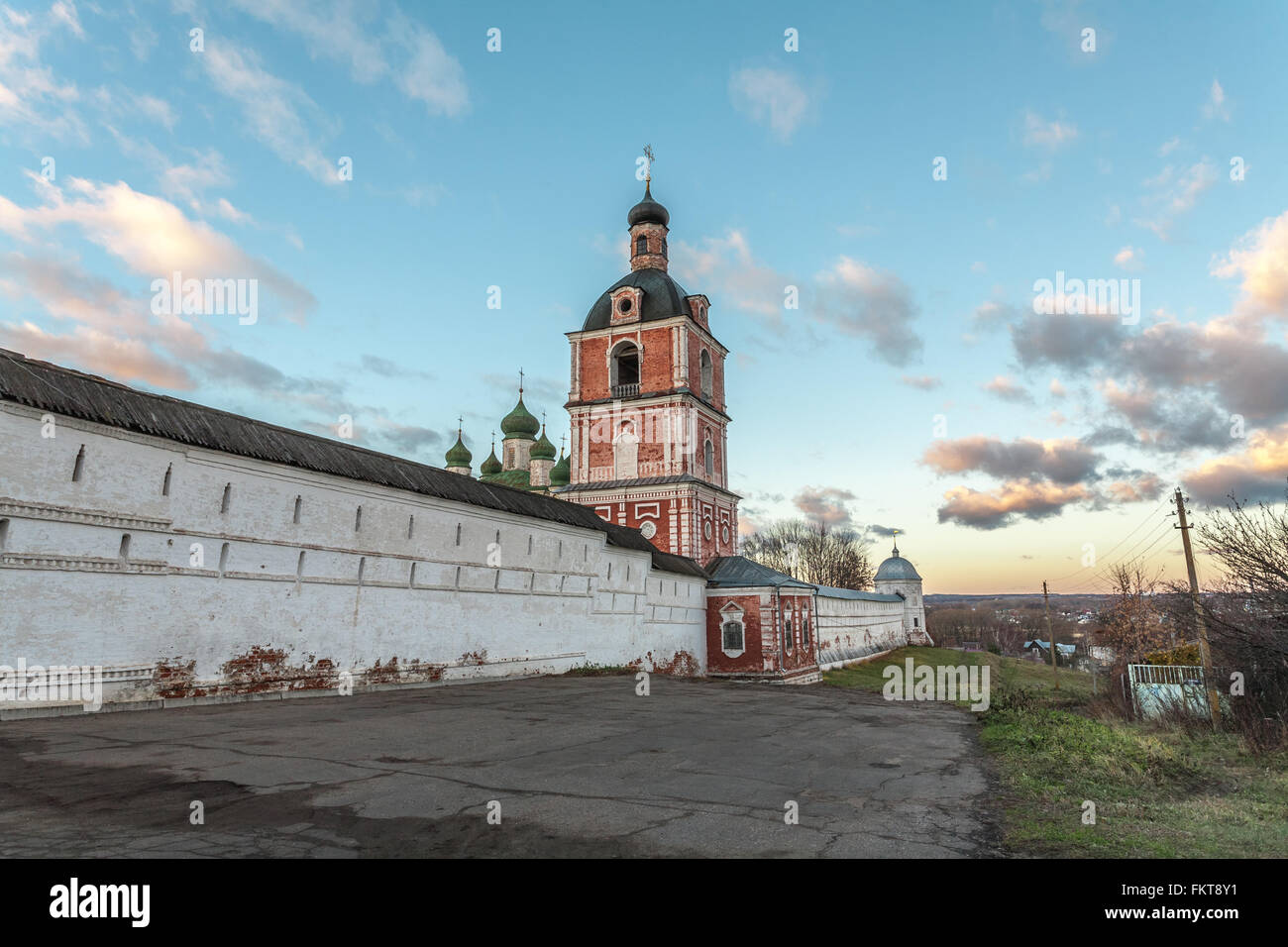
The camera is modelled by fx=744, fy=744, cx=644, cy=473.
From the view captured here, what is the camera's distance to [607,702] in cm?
1512

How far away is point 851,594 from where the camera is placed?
5403 cm

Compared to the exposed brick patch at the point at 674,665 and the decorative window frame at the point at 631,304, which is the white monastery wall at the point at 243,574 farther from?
the decorative window frame at the point at 631,304

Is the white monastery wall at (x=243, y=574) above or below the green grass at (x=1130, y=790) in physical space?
above

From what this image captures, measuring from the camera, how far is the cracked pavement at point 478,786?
5.05m

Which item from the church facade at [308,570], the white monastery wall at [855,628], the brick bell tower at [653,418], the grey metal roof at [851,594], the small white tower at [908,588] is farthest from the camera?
the small white tower at [908,588]

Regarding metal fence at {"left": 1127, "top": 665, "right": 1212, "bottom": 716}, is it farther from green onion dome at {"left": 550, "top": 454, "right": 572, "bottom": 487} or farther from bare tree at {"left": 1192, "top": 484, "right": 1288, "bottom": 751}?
green onion dome at {"left": 550, "top": 454, "right": 572, "bottom": 487}

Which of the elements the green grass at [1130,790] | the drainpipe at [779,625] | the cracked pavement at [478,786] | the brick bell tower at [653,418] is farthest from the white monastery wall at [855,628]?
the cracked pavement at [478,786]

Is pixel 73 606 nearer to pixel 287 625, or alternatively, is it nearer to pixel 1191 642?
pixel 287 625

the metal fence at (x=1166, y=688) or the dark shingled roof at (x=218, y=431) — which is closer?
the dark shingled roof at (x=218, y=431)

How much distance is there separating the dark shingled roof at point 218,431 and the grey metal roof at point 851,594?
28658 mm

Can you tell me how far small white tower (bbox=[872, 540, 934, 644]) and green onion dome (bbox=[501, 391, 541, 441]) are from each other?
1492 inches

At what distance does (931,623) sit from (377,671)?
4814 inches

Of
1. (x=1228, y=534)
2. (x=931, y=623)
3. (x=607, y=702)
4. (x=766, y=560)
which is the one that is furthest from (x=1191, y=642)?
(x=931, y=623)

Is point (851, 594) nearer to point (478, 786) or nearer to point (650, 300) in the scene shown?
point (650, 300)
